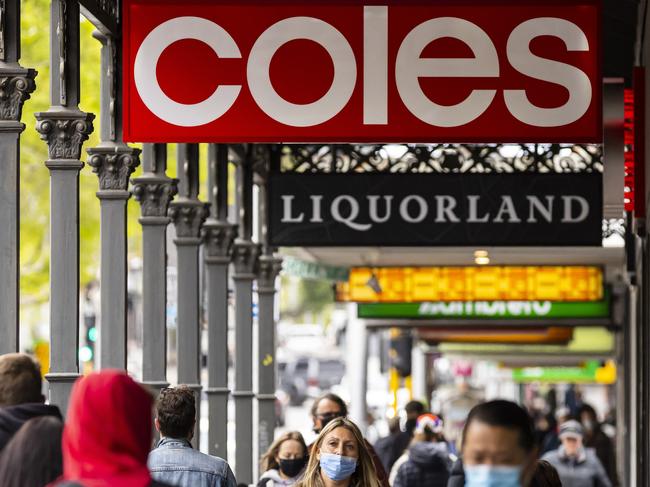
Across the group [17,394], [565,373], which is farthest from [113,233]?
[565,373]

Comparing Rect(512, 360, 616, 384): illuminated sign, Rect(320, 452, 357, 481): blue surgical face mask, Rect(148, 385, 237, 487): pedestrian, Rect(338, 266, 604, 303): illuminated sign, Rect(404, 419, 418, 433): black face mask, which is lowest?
Rect(512, 360, 616, 384): illuminated sign

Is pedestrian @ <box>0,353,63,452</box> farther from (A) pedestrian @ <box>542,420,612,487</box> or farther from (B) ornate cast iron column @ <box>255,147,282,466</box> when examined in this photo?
(B) ornate cast iron column @ <box>255,147,282,466</box>

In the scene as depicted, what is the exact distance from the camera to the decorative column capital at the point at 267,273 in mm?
18641

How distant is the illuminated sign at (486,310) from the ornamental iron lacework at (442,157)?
7.85 m

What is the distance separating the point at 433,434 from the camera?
1431 centimetres

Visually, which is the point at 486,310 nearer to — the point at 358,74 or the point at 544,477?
the point at 358,74

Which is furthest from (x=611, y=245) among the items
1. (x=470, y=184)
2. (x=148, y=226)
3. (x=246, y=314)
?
(x=148, y=226)

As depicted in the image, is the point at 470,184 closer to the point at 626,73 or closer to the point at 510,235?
the point at 510,235

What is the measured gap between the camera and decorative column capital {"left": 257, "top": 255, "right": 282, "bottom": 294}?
18641 mm

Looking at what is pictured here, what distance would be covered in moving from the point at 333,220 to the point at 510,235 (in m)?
1.40

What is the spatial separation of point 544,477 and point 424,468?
6098 millimetres

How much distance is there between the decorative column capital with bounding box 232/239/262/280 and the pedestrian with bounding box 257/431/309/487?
22.6 feet

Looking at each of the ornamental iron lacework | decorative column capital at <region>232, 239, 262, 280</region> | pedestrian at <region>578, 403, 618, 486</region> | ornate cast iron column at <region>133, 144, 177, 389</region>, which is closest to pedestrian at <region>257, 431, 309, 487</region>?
ornate cast iron column at <region>133, 144, 177, 389</region>

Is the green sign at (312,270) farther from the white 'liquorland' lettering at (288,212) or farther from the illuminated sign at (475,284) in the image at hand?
Result: the white 'liquorland' lettering at (288,212)
